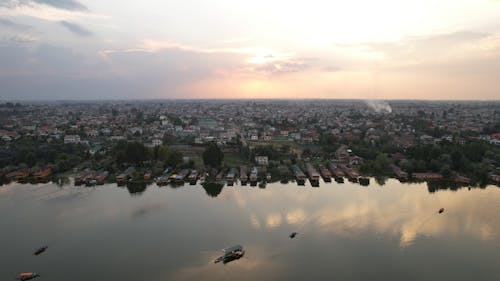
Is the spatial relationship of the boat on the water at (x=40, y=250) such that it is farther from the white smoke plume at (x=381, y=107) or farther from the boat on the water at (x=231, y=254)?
the white smoke plume at (x=381, y=107)

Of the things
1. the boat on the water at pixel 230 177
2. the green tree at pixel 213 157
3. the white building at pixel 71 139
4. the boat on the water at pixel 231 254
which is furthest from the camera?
the white building at pixel 71 139

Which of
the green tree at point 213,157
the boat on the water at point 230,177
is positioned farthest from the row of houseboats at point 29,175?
the boat on the water at point 230,177

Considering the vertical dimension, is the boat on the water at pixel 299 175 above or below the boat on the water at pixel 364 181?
above

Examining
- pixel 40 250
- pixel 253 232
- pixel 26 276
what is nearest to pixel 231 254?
pixel 253 232

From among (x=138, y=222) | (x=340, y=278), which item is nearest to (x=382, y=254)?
(x=340, y=278)

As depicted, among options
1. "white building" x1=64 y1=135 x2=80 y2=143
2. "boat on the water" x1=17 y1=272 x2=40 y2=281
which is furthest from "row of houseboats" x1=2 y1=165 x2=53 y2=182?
"boat on the water" x1=17 y1=272 x2=40 y2=281

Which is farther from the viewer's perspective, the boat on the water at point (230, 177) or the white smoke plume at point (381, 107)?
the white smoke plume at point (381, 107)

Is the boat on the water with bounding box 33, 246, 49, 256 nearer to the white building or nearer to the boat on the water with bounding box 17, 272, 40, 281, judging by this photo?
the boat on the water with bounding box 17, 272, 40, 281

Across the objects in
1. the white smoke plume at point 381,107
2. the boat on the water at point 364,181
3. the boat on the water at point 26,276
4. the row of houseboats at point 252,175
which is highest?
the white smoke plume at point 381,107

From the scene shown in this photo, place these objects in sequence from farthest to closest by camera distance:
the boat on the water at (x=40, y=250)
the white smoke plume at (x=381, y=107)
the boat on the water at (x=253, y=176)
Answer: the white smoke plume at (x=381, y=107)
the boat on the water at (x=253, y=176)
the boat on the water at (x=40, y=250)
